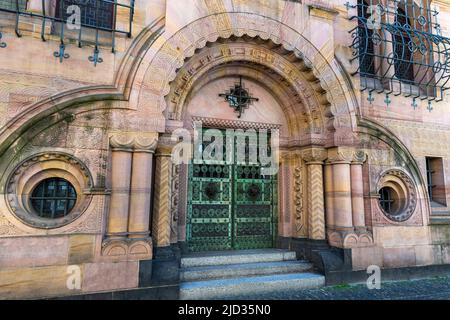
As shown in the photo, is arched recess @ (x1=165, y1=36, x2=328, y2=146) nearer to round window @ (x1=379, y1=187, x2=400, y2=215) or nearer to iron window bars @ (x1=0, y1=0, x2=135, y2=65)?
iron window bars @ (x1=0, y1=0, x2=135, y2=65)

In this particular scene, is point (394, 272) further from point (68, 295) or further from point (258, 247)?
point (68, 295)

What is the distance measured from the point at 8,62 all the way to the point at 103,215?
261cm

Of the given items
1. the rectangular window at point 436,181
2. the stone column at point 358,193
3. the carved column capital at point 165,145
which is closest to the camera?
the carved column capital at point 165,145

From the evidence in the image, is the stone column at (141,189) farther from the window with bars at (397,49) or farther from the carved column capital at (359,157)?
the window with bars at (397,49)

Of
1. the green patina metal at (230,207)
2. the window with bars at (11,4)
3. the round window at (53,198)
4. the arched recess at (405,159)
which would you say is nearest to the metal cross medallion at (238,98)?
the green patina metal at (230,207)

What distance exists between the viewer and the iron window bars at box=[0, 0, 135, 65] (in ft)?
14.4

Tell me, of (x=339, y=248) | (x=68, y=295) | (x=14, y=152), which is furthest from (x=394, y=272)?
(x=14, y=152)

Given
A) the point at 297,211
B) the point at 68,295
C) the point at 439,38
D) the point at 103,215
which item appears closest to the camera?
the point at 68,295

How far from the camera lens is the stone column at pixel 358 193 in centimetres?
588

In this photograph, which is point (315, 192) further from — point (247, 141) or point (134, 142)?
point (134, 142)

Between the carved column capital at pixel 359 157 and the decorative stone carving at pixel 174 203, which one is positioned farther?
the carved column capital at pixel 359 157

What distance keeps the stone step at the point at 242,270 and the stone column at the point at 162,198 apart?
0.70 metres

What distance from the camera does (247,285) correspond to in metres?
4.89

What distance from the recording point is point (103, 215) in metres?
4.38
